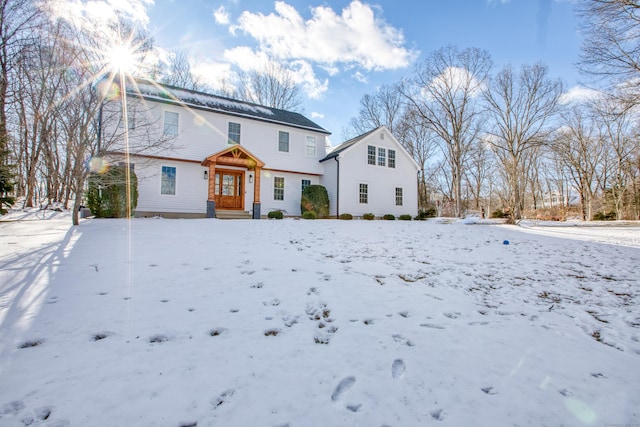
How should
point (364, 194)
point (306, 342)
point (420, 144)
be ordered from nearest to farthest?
1. point (306, 342)
2. point (364, 194)
3. point (420, 144)

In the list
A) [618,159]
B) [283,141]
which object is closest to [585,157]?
[618,159]

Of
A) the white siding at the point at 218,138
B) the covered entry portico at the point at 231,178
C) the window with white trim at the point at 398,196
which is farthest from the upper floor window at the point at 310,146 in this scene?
the window with white trim at the point at 398,196

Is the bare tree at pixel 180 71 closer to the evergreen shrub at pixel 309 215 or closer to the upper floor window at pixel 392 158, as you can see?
the evergreen shrub at pixel 309 215

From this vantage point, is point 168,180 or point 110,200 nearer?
point 110,200

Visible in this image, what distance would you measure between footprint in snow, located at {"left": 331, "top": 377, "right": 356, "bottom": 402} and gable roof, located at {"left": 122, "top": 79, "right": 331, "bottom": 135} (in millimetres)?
13318

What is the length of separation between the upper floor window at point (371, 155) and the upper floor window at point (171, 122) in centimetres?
1041

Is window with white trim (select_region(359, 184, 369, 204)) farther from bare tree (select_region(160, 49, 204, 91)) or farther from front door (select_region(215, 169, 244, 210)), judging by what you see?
bare tree (select_region(160, 49, 204, 91))

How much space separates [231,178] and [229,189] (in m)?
0.58

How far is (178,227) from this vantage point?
7.80m

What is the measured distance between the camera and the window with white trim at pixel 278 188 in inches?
594

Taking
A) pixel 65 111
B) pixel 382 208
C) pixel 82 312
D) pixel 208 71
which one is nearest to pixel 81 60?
pixel 65 111

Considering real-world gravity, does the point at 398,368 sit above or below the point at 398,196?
below

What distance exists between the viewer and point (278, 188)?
15203 millimetres

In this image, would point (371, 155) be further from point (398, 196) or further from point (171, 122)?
point (171, 122)
